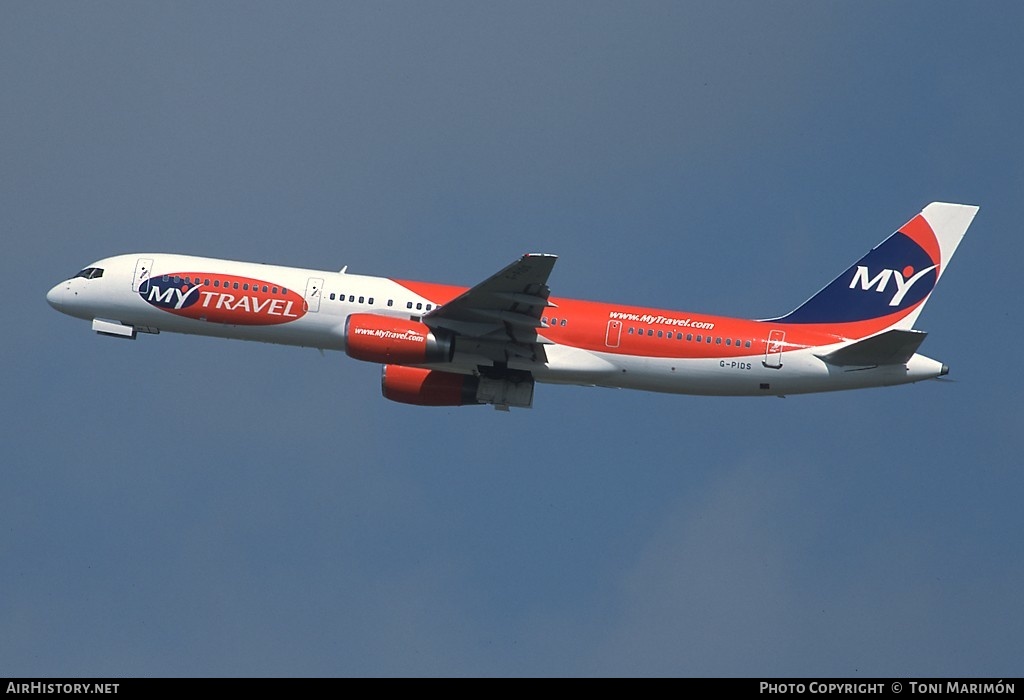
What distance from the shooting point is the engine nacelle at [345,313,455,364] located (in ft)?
178

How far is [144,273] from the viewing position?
58219 mm

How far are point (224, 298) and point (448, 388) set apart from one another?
1013cm

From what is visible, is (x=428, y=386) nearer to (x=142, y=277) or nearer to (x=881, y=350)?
(x=142, y=277)

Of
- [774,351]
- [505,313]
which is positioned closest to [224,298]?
[505,313]

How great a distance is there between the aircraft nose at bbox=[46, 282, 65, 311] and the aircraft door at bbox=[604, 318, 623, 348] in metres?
23.8

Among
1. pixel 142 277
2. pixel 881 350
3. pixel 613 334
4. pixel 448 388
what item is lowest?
pixel 448 388

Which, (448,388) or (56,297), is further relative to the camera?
(56,297)

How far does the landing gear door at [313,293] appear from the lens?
56.5 metres

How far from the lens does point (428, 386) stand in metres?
58.1

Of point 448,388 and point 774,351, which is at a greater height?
point 774,351

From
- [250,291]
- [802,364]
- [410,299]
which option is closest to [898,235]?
[802,364]

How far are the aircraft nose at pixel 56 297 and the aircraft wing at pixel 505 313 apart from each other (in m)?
16.6

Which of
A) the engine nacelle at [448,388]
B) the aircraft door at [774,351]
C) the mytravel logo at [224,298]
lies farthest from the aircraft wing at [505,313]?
the aircraft door at [774,351]
